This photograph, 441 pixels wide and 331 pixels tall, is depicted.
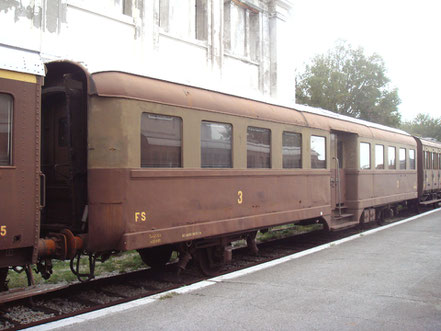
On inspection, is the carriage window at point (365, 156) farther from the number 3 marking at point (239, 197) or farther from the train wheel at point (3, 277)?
the train wheel at point (3, 277)

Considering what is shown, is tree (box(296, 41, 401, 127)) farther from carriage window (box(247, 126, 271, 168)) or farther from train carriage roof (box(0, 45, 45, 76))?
train carriage roof (box(0, 45, 45, 76))

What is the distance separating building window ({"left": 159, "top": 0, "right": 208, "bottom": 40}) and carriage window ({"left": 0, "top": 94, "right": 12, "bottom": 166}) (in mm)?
9212

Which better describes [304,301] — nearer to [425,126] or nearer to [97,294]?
[97,294]

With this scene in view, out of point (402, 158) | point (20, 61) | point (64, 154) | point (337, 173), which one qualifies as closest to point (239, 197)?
point (64, 154)

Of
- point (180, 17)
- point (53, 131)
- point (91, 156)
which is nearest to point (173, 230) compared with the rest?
point (91, 156)

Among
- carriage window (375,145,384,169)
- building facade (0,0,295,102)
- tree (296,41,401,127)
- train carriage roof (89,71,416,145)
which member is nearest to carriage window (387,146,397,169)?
carriage window (375,145,384,169)

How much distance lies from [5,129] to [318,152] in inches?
266

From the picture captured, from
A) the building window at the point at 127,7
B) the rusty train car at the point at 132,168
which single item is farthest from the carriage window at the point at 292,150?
the building window at the point at 127,7

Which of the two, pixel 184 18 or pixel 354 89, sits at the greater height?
pixel 354 89

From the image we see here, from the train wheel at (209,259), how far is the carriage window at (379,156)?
704 centimetres

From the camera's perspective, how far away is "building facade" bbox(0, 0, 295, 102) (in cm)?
968

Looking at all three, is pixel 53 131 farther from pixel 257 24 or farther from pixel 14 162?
pixel 257 24

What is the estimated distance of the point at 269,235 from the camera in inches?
486

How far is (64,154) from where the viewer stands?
633 centimetres
